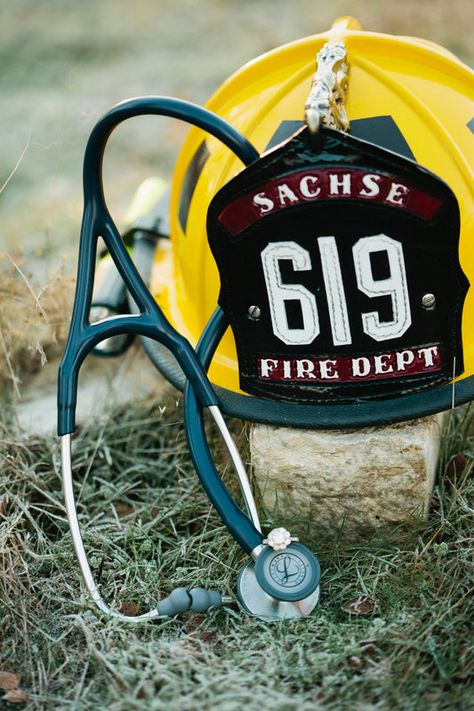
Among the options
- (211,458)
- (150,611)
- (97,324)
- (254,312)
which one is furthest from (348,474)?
(97,324)

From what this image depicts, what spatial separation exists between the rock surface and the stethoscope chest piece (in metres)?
0.25

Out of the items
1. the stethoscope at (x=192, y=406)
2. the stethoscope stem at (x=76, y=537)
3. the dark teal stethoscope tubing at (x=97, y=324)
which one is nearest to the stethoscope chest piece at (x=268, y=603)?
the stethoscope at (x=192, y=406)

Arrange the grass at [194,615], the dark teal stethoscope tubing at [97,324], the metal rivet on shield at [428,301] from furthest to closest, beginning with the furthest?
the dark teal stethoscope tubing at [97,324], the metal rivet on shield at [428,301], the grass at [194,615]

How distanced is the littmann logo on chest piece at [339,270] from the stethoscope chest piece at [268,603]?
0.47m

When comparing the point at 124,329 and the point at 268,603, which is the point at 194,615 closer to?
the point at 268,603

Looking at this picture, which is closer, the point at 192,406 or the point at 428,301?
the point at 428,301

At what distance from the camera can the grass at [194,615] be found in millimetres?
1856

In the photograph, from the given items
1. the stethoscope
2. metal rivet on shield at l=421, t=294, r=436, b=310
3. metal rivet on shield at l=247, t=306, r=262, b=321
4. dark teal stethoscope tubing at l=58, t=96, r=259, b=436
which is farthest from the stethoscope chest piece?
metal rivet on shield at l=421, t=294, r=436, b=310

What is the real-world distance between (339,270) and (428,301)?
22 cm

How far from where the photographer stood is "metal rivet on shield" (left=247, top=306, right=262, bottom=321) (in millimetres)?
2094

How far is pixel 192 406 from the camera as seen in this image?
7.32 ft

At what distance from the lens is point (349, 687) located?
1851 millimetres

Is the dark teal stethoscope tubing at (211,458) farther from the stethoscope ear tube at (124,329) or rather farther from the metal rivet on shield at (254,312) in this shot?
the metal rivet on shield at (254,312)

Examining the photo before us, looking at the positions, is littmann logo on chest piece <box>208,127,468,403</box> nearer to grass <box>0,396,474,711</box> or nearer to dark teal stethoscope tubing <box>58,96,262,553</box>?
dark teal stethoscope tubing <box>58,96,262,553</box>
